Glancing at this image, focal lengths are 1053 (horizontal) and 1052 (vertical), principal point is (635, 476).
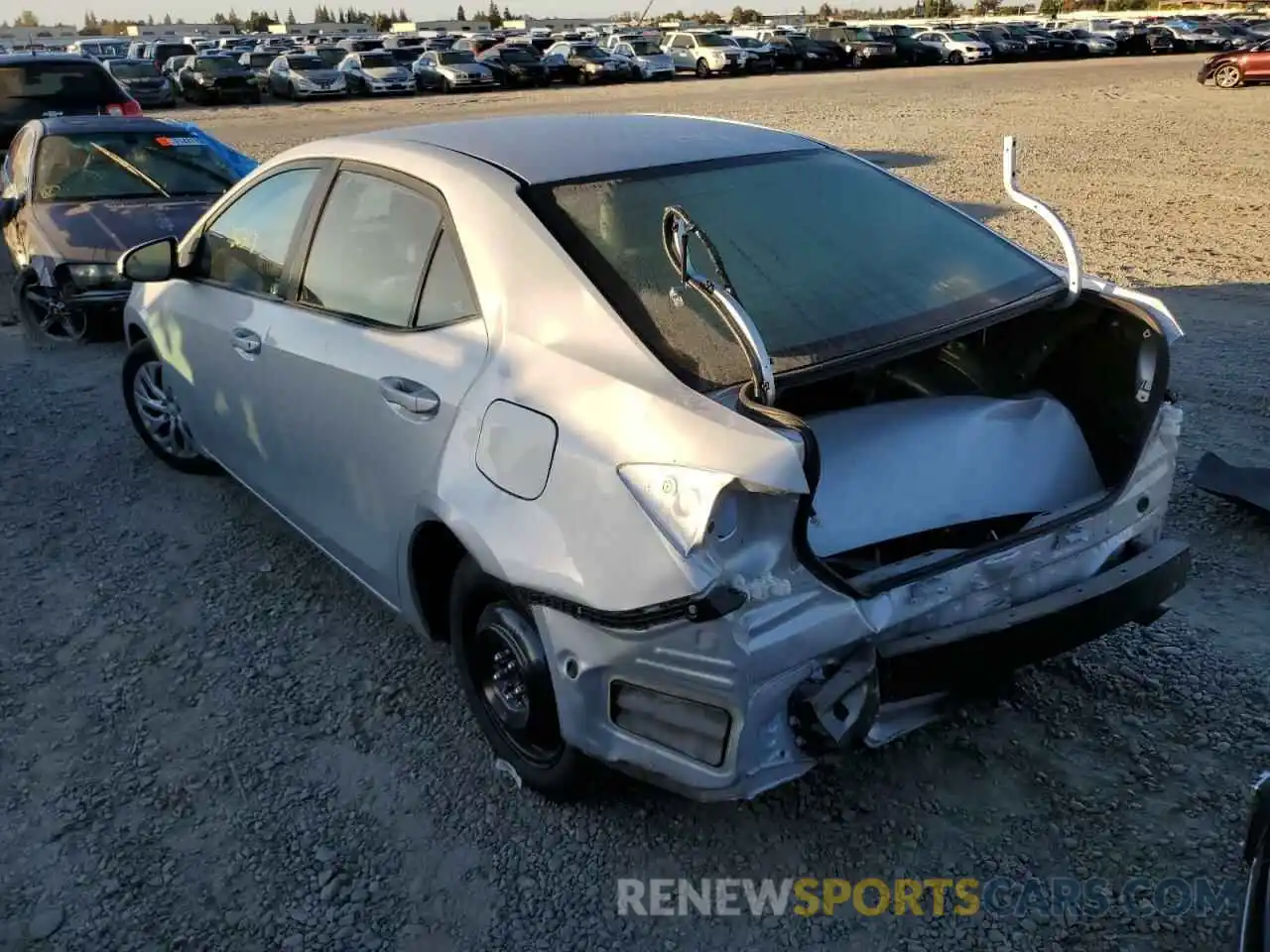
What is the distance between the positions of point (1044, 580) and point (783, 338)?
88 centimetres

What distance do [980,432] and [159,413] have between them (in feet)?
12.7

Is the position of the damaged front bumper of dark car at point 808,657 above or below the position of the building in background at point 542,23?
below

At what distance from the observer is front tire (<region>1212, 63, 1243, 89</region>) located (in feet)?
81.9

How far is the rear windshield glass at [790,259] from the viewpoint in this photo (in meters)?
2.59

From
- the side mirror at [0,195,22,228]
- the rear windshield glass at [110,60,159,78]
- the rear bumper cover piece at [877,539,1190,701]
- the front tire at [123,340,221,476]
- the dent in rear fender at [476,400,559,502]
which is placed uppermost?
the rear windshield glass at [110,60,159,78]

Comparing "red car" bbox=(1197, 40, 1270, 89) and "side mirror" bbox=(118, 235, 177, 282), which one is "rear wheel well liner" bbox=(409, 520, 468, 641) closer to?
"side mirror" bbox=(118, 235, 177, 282)

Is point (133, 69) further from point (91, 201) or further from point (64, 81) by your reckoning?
point (91, 201)

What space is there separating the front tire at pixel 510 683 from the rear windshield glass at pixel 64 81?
10.6m

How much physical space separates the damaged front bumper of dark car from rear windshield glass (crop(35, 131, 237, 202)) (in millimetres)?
6590

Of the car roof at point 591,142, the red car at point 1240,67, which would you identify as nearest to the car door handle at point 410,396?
the car roof at point 591,142

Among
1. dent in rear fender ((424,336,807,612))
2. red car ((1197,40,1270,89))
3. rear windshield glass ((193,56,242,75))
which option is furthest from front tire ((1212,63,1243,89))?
dent in rear fender ((424,336,807,612))

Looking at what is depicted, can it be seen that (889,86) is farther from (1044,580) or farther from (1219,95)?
(1044,580)

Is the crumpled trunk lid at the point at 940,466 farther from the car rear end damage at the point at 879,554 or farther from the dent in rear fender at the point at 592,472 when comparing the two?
the dent in rear fender at the point at 592,472

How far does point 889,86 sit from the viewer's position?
2778 centimetres
